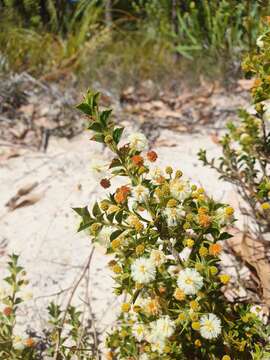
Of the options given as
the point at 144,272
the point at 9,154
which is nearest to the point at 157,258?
the point at 144,272

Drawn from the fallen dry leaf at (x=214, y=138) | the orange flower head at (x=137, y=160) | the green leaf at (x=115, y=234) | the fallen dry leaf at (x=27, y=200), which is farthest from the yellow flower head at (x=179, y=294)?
the fallen dry leaf at (x=214, y=138)

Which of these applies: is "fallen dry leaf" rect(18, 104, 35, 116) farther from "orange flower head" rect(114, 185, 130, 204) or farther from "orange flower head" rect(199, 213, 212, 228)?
"orange flower head" rect(199, 213, 212, 228)

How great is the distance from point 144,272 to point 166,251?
128 millimetres

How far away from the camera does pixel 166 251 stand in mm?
1277

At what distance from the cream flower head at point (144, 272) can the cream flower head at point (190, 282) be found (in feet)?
0.25

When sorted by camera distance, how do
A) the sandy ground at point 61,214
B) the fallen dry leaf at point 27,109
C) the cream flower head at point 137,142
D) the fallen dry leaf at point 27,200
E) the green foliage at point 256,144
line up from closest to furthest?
the cream flower head at point 137,142 → the green foliage at point 256,144 → the sandy ground at point 61,214 → the fallen dry leaf at point 27,200 → the fallen dry leaf at point 27,109

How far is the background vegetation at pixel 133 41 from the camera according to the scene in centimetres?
351

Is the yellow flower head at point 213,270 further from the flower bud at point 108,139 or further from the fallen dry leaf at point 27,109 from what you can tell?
the fallen dry leaf at point 27,109

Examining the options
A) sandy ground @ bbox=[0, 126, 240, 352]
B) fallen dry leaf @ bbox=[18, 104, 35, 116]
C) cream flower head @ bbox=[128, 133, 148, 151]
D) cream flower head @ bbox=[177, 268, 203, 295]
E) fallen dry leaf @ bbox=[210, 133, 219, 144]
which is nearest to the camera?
cream flower head @ bbox=[177, 268, 203, 295]

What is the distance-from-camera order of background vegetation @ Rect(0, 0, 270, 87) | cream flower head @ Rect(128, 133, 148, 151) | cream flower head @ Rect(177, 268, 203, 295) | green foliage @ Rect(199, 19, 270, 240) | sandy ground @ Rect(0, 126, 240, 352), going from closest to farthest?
cream flower head @ Rect(177, 268, 203, 295), cream flower head @ Rect(128, 133, 148, 151), green foliage @ Rect(199, 19, 270, 240), sandy ground @ Rect(0, 126, 240, 352), background vegetation @ Rect(0, 0, 270, 87)

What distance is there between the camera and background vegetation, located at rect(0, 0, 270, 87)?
3512 mm

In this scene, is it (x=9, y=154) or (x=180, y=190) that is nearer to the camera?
(x=180, y=190)

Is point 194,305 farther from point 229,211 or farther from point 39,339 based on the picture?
point 39,339

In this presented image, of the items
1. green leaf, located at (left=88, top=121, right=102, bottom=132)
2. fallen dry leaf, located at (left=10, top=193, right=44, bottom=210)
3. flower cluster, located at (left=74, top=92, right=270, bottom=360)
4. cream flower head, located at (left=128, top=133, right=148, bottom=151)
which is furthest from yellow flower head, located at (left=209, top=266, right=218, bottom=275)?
fallen dry leaf, located at (left=10, top=193, right=44, bottom=210)
